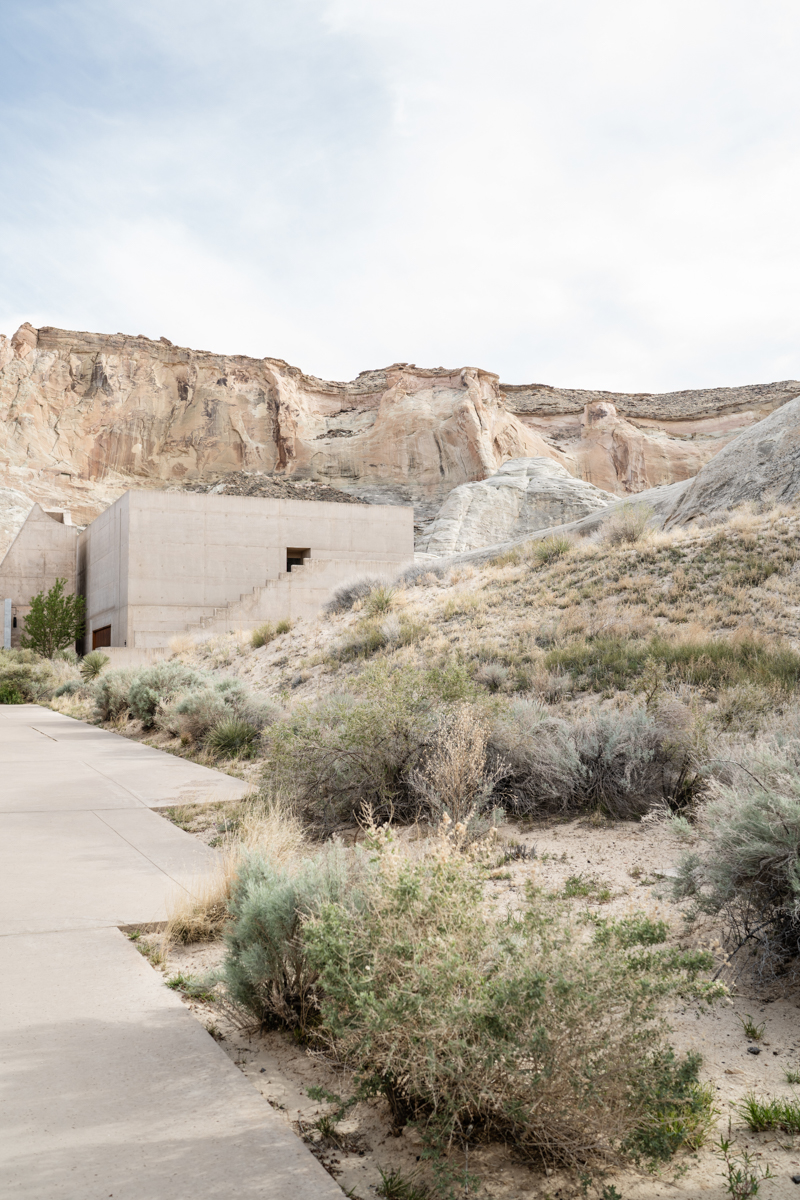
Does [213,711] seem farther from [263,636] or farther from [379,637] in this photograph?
[263,636]

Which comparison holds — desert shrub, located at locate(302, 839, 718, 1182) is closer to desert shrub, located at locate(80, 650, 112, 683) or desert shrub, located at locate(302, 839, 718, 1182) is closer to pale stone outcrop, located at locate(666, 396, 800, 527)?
pale stone outcrop, located at locate(666, 396, 800, 527)

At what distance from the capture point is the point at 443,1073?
2.17m

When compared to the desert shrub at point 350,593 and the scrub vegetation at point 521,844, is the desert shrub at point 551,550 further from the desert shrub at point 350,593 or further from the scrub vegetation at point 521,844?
the desert shrub at point 350,593

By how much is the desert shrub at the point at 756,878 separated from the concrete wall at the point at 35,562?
140ft

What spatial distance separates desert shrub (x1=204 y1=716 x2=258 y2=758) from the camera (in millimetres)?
10328

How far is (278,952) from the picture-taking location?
9.96 ft

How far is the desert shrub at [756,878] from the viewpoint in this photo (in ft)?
11.5

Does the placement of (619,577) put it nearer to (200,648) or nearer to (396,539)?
(200,648)

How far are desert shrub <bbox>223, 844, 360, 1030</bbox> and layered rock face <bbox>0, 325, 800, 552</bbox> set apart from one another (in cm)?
5394

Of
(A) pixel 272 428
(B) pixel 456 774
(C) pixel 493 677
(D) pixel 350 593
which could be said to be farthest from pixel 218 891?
(A) pixel 272 428

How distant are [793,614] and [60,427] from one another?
60166 mm

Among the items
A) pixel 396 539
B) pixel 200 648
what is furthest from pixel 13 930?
pixel 396 539

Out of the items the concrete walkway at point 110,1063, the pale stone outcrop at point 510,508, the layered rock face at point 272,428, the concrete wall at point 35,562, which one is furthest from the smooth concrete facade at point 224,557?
the concrete walkway at point 110,1063

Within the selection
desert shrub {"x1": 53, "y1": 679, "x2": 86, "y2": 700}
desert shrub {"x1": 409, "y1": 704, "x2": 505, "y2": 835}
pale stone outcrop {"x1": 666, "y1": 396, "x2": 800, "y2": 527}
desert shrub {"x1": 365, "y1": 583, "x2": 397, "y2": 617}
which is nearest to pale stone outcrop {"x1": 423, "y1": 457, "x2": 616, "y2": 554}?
desert shrub {"x1": 53, "y1": 679, "x2": 86, "y2": 700}
